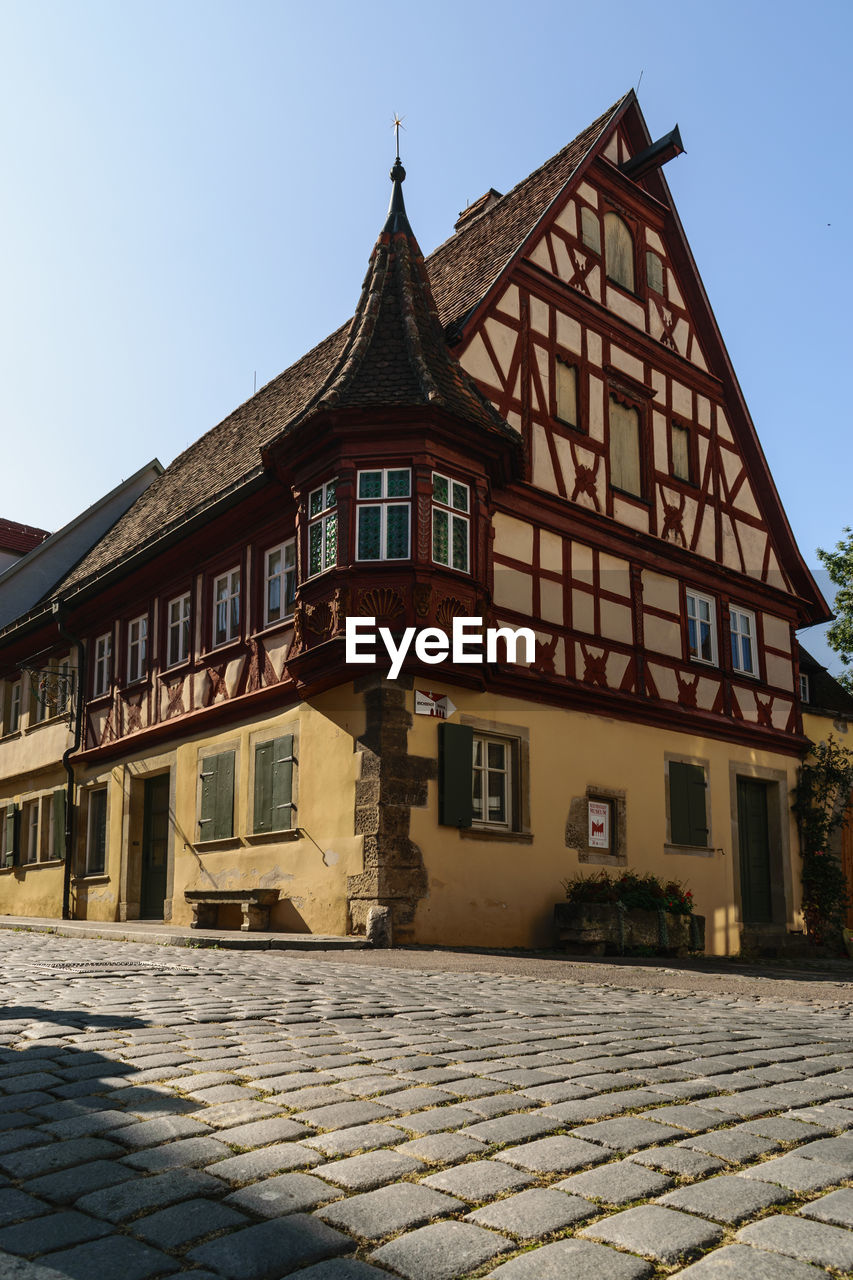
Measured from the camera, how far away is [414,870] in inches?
556

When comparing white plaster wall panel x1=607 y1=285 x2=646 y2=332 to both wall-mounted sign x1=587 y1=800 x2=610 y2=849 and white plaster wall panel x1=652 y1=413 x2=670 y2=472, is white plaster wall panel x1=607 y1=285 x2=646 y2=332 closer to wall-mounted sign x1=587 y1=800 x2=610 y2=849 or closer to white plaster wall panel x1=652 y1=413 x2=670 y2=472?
white plaster wall panel x1=652 y1=413 x2=670 y2=472

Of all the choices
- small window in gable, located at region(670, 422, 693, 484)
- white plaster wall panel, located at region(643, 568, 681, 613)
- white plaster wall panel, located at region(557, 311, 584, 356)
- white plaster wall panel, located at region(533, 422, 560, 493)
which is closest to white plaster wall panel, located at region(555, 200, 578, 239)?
white plaster wall panel, located at region(557, 311, 584, 356)

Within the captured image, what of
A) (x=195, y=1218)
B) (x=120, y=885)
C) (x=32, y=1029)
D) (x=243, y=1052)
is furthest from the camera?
(x=120, y=885)

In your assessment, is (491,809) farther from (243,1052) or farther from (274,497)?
(243,1052)

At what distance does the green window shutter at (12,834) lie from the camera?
24688 millimetres

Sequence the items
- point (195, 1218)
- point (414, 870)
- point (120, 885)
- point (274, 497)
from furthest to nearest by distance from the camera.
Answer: point (120, 885) < point (274, 497) < point (414, 870) < point (195, 1218)

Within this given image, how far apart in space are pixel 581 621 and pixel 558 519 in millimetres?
1465

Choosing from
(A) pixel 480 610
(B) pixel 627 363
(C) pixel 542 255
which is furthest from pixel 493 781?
(C) pixel 542 255

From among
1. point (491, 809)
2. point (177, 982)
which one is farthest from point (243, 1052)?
point (491, 809)

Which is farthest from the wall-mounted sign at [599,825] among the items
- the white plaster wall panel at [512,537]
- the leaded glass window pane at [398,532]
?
the leaded glass window pane at [398,532]

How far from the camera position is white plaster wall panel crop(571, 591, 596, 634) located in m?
17.5

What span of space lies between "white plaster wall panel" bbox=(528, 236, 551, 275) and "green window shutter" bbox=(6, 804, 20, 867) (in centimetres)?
1475

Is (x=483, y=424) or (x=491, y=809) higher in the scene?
(x=483, y=424)

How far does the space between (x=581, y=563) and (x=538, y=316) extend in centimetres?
361
